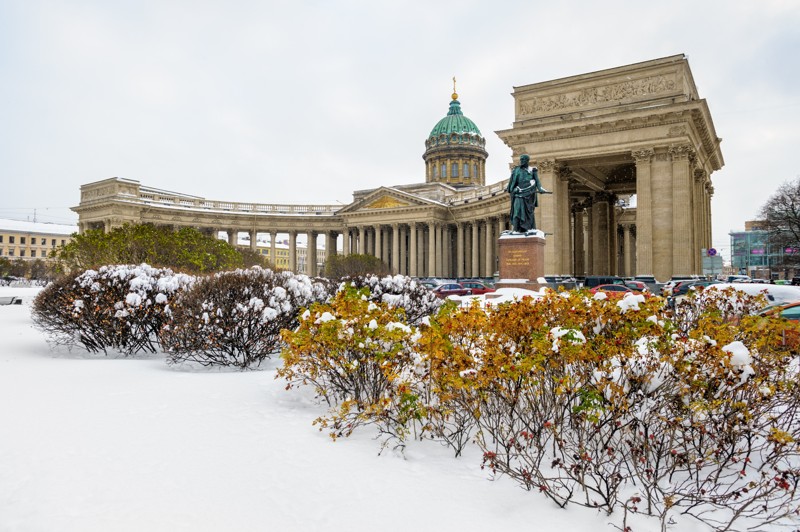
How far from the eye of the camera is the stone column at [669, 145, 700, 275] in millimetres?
30328

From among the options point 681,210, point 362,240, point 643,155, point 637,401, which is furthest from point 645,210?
point 362,240

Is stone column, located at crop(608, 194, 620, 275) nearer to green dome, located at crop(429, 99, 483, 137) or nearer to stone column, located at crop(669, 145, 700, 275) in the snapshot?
stone column, located at crop(669, 145, 700, 275)

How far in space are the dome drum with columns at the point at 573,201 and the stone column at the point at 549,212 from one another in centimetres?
7

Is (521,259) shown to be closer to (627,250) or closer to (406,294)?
(406,294)

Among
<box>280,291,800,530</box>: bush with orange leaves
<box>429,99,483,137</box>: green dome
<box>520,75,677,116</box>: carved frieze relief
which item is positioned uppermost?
<box>429,99,483,137</box>: green dome

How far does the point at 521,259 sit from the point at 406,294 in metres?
6.68

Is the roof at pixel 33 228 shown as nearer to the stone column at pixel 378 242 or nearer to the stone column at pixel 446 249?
the stone column at pixel 378 242

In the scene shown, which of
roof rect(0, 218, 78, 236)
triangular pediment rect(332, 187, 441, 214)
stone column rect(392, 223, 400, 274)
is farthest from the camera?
roof rect(0, 218, 78, 236)

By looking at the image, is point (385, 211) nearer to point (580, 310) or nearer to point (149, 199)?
point (149, 199)

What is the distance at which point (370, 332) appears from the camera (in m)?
6.96

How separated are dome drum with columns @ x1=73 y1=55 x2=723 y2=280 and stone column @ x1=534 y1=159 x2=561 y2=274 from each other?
2.9 inches

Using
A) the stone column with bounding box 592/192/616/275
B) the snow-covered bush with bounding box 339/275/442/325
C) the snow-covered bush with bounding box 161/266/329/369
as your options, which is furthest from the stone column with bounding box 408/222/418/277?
the snow-covered bush with bounding box 161/266/329/369

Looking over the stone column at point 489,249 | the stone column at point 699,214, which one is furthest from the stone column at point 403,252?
the stone column at point 699,214

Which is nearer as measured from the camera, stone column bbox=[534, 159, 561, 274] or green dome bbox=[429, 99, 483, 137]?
stone column bbox=[534, 159, 561, 274]
